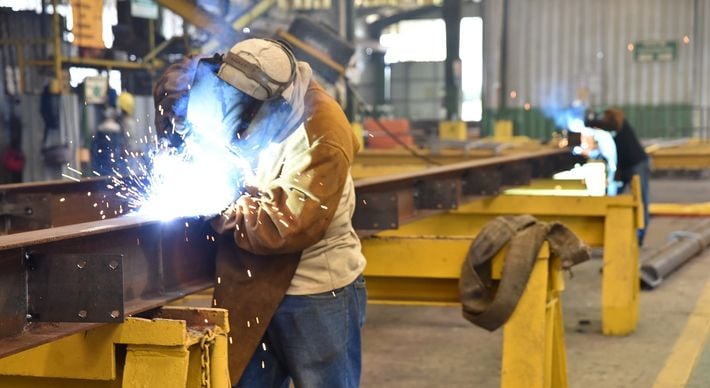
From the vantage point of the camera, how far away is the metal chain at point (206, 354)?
2.43 metres

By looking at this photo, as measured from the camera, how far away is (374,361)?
5.64 metres

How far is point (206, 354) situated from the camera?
2434 millimetres

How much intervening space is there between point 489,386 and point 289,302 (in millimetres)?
2423

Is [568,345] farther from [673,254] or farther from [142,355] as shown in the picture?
[142,355]

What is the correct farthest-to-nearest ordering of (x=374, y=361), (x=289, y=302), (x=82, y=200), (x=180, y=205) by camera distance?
(x=374, y=361)
(x=82, y=200)
(x=180, y=205)
(x=289, y=302)

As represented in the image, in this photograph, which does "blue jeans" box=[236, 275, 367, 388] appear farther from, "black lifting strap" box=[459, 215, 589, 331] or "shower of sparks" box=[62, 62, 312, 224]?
"black lifting strap" box=[459, 215, 589, 331]

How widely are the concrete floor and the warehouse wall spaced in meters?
16.3

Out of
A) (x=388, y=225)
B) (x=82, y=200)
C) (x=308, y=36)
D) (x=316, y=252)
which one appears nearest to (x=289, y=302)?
(x=316, y=252)

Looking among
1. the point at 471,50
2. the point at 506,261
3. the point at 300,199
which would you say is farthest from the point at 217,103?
the point at 471,50

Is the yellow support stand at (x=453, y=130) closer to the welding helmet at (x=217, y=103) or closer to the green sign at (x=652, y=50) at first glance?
the green sign at (x=652, y=50)

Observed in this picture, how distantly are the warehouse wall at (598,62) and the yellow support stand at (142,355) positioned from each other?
2192 centimetres

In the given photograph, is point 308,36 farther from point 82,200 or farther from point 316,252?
point 316,252

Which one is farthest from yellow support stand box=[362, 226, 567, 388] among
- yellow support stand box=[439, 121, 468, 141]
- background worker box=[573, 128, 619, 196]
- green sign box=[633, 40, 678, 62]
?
green sign box=[633, 40, 678, 62]

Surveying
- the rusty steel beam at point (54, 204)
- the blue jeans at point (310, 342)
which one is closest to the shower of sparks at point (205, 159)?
the blue jeans at point (310, 342)
